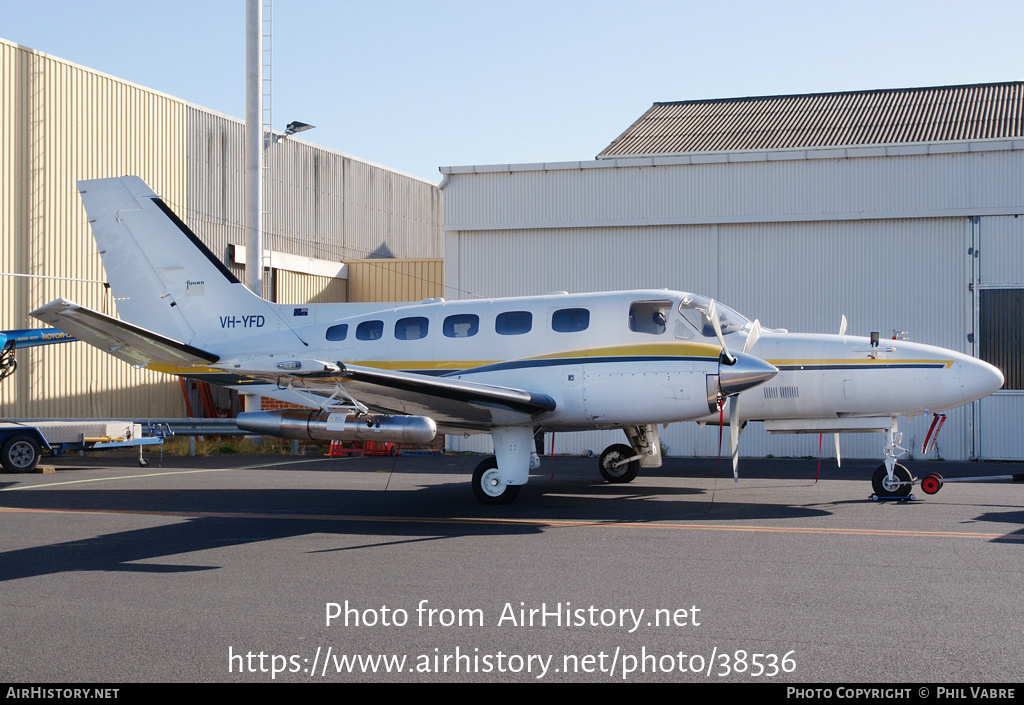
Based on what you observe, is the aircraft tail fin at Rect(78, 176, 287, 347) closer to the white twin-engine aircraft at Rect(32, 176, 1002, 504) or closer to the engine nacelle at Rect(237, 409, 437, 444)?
the white twin-engine aircraft at Rect(32, 176, 1002, 504)

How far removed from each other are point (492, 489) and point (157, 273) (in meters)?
7.09

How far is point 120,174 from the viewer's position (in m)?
24.9

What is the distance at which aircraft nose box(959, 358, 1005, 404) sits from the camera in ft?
40.0

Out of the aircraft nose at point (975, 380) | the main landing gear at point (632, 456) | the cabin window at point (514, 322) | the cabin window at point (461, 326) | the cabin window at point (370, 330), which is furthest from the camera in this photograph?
the main landing gear at point (632, 456)

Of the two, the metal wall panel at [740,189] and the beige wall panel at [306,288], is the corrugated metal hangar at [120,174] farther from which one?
the metal wall panel at [740,189]

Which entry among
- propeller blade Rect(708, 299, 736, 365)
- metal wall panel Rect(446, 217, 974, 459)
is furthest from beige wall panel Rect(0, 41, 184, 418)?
propeller blade Rect(708, 299, 736, 365)

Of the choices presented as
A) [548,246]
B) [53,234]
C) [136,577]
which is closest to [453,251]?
[548,246]

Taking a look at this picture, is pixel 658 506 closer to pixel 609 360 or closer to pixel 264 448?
pixel 609 360

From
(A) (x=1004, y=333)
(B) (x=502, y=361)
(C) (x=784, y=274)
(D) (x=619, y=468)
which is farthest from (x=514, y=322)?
(A) (x=1004, y=333)

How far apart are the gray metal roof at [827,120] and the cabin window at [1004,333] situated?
523cm

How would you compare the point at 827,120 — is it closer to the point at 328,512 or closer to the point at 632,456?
the point at 632,456

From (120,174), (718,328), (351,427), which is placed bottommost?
(351,427)

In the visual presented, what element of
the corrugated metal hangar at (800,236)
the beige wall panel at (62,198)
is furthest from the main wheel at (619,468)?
the beige wall panel at (62,198)

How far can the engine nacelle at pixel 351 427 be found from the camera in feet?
36.6
